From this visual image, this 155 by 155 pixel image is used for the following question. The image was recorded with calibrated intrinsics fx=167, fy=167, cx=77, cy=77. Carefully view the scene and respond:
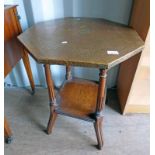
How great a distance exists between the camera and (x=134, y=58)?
50.3 inches

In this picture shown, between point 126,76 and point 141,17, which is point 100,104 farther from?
point 141,17

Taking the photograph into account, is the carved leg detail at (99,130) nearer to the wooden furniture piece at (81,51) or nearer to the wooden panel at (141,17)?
the wooden furniture piece at (81,51)

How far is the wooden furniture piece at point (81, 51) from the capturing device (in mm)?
892

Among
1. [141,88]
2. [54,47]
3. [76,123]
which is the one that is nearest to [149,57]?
[141,88]

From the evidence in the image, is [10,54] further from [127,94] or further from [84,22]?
[127,94]

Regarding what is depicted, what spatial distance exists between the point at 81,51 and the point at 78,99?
1.65ft

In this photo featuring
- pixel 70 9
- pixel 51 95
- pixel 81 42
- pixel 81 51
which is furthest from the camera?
pixel 70 9

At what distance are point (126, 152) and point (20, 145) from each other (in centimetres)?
82

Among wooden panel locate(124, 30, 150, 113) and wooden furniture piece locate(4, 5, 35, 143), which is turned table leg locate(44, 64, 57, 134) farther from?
wooden panel locate(124, 30, 150, 113)

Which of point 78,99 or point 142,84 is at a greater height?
point 142,84

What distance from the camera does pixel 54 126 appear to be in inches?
57.6

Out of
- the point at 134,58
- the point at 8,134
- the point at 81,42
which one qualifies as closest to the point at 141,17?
the point at 134,58

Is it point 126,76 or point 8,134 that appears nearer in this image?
point 8,134

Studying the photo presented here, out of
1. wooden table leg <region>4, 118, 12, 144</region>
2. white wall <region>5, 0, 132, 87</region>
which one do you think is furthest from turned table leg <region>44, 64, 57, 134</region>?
white wall <region>5, 0, 132, 87</region>
